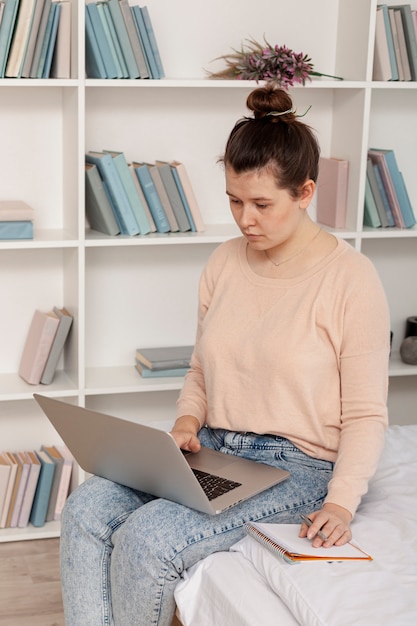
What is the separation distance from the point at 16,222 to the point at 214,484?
46.7 inches

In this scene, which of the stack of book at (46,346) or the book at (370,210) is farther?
the book at (370,210)

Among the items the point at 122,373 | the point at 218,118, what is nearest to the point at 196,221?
the point at 218,118

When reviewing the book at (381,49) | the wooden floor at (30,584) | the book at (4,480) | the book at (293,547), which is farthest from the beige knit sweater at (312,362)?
the book at (381,49)

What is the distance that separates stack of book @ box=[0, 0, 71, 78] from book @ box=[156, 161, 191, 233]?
366mm

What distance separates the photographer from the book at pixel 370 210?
9.19ft

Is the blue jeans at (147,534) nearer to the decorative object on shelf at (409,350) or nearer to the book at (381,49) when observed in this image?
the decorative object on shelf at (409,350)

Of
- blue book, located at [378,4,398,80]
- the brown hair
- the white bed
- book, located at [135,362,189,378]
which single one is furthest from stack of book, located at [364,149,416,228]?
the white bed

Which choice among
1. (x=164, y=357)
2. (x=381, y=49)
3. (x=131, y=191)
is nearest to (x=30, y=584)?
(x=164, y=357)

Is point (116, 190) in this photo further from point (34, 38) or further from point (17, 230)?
point (34, 38)

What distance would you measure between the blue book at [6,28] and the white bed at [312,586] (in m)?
1.48

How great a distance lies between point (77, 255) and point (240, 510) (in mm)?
1167

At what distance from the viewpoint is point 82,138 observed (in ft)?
8.13

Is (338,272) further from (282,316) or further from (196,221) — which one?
(196,221)

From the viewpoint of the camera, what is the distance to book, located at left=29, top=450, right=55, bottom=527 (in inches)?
106
